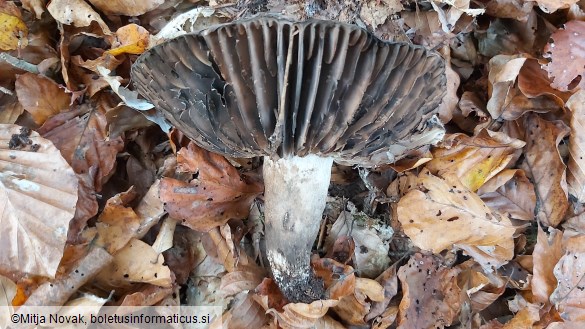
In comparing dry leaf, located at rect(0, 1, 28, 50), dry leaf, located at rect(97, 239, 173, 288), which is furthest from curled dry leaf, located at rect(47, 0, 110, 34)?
dry leaf, located at rect(97, 239, 173, 288)

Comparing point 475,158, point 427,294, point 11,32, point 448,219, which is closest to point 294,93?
point 448,219

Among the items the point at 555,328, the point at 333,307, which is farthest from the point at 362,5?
the point at 555,328

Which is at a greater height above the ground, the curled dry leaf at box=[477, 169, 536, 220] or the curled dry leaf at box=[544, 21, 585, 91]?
the curled dry leaf at box=[544, 21, 585, 91]

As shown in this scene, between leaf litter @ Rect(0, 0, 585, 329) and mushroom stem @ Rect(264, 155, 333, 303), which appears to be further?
leaf litter @ Rect(0, 0, 585, 329)

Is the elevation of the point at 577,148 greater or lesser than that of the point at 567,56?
lesser

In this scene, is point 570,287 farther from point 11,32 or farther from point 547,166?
point 11,32

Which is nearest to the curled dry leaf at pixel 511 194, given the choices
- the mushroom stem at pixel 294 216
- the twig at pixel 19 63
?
the mushroom stem at pixel 294 216

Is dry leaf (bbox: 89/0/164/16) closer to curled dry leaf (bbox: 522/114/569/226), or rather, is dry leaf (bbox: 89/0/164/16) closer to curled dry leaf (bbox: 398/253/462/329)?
curled dry leaf (bbox: 398/253/462/329)
